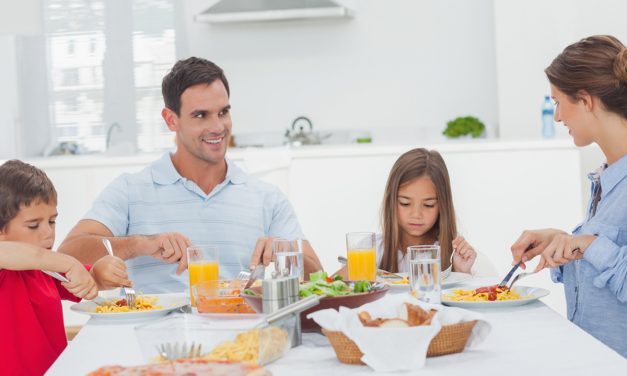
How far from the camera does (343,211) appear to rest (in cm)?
455

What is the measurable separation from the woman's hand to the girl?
641mm

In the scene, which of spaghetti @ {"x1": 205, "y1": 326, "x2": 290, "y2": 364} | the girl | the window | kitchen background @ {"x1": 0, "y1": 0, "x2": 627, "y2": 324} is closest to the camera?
spaghetti @ {"x1": 205, "y1": 326, "x2": 290, "y2": 364}

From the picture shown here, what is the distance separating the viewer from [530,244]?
7.13 ft

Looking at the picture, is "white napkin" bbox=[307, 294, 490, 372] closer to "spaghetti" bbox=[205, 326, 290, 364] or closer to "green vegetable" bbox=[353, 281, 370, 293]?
"spaghetti" bbox=[205, 326, 290, 364]

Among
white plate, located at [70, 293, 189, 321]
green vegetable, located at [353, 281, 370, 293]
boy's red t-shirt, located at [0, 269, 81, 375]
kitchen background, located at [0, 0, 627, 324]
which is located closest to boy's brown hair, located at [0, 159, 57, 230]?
boy's red t-shirt, located at [0, 269, 81, 375]

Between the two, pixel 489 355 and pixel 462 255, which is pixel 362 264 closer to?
pixel 462 255

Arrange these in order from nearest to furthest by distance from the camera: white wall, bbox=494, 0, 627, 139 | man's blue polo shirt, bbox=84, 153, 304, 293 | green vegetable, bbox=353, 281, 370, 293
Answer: green vegetable, bbox=353, 281, 370, 293 → man's blue polo shirt, bbox=84, 153, 304, 293 → white wall, bbox=494, 0, 627, 139

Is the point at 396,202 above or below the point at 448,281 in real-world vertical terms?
above

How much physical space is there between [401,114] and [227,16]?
4.51 feet

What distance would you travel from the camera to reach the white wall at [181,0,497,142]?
6297 mm

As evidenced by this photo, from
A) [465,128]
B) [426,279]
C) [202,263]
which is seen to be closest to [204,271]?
[202,263]

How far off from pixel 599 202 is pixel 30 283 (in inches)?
54.2

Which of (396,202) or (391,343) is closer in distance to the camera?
(391,343)

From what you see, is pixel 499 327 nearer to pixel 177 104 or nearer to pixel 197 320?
pixel 197 320
